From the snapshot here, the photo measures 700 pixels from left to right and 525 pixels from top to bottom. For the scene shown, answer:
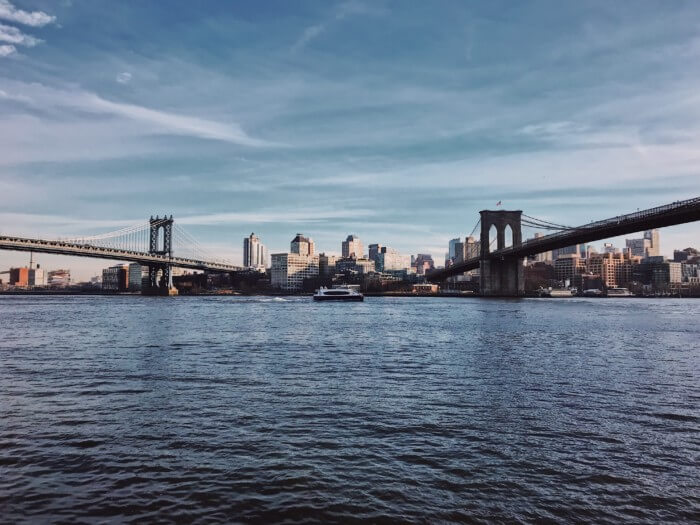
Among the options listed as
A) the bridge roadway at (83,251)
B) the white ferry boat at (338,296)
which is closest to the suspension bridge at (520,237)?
the white ferry boat at (338,296)

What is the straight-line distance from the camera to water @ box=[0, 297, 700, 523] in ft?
25.7

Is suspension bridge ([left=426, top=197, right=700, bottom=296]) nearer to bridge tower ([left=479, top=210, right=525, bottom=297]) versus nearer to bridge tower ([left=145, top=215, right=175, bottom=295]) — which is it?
bridge tower ([left=479, top=210, right=525, bottom=297])

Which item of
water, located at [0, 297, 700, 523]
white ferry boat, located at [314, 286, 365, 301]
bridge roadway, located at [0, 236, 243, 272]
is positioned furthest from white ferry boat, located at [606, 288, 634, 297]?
water, located at [0, 297, 700, 523]

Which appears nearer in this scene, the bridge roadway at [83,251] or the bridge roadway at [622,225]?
the bridge roadway at [622,225]

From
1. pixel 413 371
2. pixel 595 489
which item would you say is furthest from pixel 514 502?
pixel 413 371

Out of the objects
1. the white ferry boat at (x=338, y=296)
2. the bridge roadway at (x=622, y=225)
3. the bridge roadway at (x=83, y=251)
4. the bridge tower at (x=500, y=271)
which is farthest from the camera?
the white ferry boat at (x=338, y=296)

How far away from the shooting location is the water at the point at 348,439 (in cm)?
783

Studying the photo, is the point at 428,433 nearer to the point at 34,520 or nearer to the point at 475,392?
the point at 475,392

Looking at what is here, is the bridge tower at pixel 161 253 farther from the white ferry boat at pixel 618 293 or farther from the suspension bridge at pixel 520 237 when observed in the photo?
the white ferry boat at pixel 618 293

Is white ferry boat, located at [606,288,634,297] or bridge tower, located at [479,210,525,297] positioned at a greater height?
bridge tower, located at [479,210,525,297]

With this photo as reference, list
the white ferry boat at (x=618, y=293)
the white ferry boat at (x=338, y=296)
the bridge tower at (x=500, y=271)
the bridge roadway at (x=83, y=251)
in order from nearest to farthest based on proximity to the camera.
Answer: the bridge roadway at (x=83, y=251) → the bridge tower at (x=500, y=271) → the white ferry boat at (x=338, y=296) → the white ferry boat at (x=618, y=293)

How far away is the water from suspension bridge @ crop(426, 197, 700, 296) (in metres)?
50.6

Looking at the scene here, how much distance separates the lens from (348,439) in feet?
35.6

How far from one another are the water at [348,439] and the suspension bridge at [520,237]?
50.6 metres
